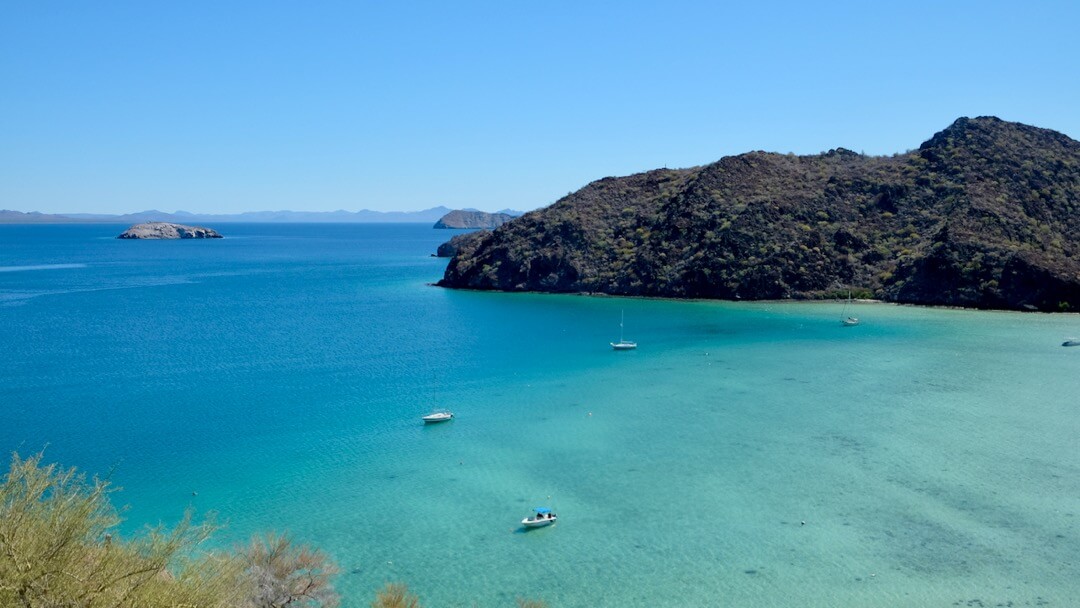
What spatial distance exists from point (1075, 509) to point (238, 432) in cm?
3317

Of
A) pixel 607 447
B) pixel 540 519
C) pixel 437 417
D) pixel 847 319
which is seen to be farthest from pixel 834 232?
pixel 540 519

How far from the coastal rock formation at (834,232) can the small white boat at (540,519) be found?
5981 cm

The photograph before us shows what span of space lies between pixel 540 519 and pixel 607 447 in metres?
8.43

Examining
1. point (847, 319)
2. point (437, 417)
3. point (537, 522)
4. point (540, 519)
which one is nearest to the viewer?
point (537, 522)

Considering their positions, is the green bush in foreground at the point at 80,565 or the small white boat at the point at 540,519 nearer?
the green bush in foreground at the point at 80,565

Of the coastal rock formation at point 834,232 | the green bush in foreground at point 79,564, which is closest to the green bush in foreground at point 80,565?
the green bush in foreground at point 79,564

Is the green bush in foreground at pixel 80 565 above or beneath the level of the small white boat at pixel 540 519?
above

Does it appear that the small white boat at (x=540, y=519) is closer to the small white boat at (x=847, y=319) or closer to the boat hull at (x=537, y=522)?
the boat hull at (x=537, y=522)

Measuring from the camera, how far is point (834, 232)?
85875 millimetres

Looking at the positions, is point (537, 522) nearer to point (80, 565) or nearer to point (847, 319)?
point (80, 565)

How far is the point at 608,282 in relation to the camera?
86.9m

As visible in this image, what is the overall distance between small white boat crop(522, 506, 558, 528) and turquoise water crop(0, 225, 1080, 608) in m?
0.36

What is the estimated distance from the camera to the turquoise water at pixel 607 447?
Answer: 2119 cm

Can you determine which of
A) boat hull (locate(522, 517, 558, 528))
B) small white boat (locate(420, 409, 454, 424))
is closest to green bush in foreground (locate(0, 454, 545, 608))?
boat hull (locate(522, 517, 558, 528))
